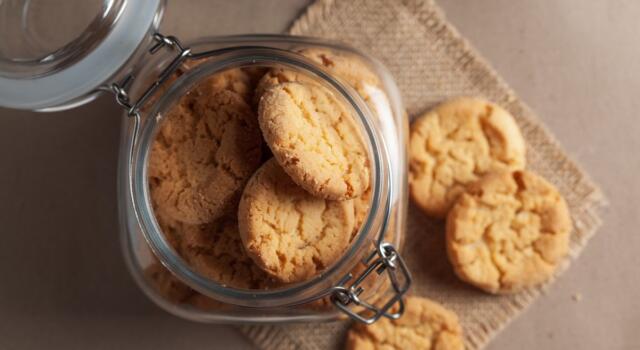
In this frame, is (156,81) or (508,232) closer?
(156,81)

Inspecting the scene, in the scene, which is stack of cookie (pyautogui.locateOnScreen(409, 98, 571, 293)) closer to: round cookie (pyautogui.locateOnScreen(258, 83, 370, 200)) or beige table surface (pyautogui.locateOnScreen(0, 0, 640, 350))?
beige table surface (pyautogui.locateOnScreen(0, 0, 640, 350))

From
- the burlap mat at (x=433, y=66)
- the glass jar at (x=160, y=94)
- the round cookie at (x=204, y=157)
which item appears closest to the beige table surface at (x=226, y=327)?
the burlap mat at (x=433, y=66)

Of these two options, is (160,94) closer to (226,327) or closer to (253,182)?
(253,182)

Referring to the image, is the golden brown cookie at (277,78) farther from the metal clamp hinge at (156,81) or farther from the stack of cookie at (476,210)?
the stack of cookie at (476,210)

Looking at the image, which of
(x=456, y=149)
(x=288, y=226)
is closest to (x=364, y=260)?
(x=288, y=226)

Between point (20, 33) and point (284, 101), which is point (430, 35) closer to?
point (284, 101)

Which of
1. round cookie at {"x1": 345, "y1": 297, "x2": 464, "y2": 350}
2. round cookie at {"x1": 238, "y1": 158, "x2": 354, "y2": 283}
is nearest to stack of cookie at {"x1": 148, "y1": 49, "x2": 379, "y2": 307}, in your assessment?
round cookie at {"x1": 238, "y1": 158, "x2": 354, "y2": 283}

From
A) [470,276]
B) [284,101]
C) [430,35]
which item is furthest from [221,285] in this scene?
[430,35]
